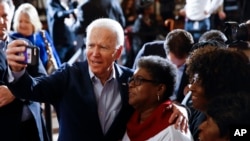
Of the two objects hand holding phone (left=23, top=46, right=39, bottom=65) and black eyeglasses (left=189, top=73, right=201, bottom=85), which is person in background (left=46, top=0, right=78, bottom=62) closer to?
hand holding phone (left=23, top=46, right=39, bottom=65)

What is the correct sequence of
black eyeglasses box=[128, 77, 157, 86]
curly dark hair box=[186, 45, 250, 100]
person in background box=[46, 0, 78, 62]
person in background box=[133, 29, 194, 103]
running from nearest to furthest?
1. curly dark hair box=[186, 45, 250, 100]
2. black eyeglasses box=[128, 77, 157, 86]
3. person in background box=[133, 29, 194, 103]
4. person in background box=[46, 0, 78, 62]

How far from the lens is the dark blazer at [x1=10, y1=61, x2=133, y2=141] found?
223 centimetres

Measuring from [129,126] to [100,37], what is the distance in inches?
17.6

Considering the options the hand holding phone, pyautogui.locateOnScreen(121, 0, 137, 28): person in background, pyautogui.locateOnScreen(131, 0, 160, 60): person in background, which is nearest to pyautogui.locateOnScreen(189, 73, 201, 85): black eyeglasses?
the hand holding phone

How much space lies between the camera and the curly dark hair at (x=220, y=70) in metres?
1.80

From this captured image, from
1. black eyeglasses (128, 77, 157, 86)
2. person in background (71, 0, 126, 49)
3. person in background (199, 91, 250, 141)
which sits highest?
person in background (199, 91, 250, 141)

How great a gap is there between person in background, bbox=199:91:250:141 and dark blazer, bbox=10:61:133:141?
0.74 meters

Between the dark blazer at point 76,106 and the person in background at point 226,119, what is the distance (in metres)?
0.74

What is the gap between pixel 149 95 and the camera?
2162 mm

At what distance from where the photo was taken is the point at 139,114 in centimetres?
221

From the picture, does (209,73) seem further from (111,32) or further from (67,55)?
(67,55)

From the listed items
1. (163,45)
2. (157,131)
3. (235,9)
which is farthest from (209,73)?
(235,9)

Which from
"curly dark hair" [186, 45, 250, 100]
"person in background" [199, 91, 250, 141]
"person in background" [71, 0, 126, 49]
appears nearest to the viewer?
"person in background" [199, 91, 250, 141]

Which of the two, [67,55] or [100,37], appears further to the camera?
[67,55]
